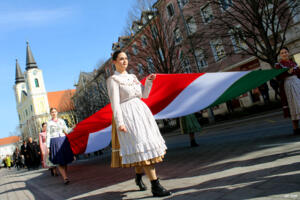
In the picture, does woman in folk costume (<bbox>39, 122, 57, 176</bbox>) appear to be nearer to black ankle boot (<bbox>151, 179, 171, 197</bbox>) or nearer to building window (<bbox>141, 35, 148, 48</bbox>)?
black ankle boot (<bbox>151, 179, 171, 197</bbox>)

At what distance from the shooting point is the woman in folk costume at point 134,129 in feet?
11.3

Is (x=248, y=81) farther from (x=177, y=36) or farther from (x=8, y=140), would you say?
(x=8, y=140)

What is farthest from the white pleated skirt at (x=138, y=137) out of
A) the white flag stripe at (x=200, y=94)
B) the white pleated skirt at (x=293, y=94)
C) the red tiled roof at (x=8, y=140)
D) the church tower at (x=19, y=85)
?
the red tiled roof at (x=8, y=140)

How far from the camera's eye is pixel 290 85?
5.35 metres

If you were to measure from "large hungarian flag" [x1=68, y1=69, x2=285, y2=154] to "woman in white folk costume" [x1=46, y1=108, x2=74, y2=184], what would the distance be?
1.09 m

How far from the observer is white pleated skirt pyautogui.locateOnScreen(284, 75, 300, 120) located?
17.3ft

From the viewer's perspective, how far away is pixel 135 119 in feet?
11.7

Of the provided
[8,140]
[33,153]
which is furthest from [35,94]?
[33,153]

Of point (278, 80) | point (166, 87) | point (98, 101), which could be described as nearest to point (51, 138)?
point (166, 87)

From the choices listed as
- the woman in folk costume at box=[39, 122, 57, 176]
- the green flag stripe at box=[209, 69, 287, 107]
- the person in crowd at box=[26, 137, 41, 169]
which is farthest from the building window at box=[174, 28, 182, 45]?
the green flag stripe at box=[209, 69, 287, 107]

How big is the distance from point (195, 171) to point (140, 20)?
53.4 feet

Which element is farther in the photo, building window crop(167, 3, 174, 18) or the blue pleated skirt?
building window crop(167, 3, 174, 18)

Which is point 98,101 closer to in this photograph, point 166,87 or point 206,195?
point 166,87

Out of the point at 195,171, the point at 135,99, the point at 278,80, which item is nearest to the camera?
the point at 135,99
